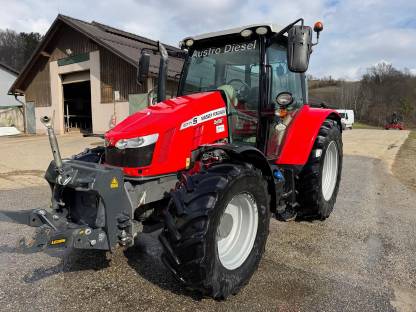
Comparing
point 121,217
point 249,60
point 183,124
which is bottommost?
point 121,217

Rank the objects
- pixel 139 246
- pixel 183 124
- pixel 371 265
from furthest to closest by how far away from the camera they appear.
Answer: pixel 139 246 → pixel 371 265 → pixel 183 124

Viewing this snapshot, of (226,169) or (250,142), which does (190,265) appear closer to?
(226,169)

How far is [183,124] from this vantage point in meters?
3.17

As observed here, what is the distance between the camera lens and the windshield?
3.90 metres

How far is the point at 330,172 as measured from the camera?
530 cm

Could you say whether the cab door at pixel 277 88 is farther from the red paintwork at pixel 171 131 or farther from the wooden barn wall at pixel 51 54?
the wooden barn wall at pixel 51 54

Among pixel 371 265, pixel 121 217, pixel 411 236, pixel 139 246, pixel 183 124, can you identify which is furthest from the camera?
pixel 411 236

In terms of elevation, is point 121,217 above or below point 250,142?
below

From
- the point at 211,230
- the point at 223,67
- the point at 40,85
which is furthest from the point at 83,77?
the point at 211,230

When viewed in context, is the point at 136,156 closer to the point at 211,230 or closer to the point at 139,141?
the point at 139,141

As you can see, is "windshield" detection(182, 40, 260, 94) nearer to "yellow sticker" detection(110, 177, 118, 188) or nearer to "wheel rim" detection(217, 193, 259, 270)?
"wheel rim" detection(217, 193, 259, 270)

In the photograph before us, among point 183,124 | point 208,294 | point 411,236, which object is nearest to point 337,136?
point 411,236

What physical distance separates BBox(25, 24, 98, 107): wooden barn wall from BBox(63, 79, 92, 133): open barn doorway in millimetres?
1124

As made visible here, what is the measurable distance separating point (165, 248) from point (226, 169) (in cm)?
74
